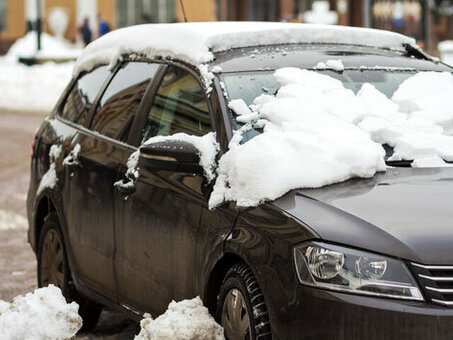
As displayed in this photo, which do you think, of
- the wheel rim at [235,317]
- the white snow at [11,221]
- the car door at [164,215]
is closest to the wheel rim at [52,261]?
the car door at [164,215]

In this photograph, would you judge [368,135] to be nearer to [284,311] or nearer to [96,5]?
[284,311]

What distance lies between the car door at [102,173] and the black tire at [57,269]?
0.23m

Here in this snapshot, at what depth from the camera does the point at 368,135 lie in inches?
198

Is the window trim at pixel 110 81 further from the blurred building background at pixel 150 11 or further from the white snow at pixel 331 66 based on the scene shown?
the blurred building background at pixel 150 11

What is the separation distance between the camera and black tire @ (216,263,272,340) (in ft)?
14.4

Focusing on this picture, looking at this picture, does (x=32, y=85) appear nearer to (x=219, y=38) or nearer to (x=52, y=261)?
(x=52, y=261)

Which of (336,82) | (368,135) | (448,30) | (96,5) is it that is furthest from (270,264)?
(448,30)

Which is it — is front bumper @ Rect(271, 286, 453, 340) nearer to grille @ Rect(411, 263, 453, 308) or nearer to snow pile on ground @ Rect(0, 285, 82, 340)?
grille @ Rect(411, 263, 453, 308)

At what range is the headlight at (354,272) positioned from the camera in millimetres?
4031

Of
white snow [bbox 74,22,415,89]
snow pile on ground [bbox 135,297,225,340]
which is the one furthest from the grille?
white snow [bbox 74,22,415,89]

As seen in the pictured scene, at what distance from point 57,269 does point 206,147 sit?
84.1 inches

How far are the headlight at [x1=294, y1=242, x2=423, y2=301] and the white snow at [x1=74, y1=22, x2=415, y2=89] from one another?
1.46m

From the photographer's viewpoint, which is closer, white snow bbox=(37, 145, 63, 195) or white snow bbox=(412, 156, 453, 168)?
white snow bbox=(412, 156, 453, 168)

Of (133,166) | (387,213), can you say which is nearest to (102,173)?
(133,166)
